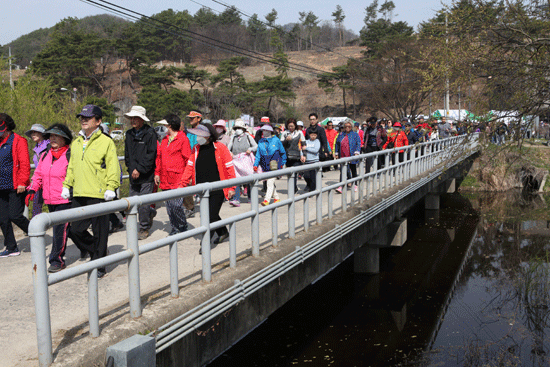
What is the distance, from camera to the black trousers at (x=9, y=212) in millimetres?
6762

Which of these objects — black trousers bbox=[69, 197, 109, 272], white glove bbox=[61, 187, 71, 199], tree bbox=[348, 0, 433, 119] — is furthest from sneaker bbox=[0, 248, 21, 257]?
tree bbox=[348, 0, 433, 119]

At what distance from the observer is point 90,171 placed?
17.7ft

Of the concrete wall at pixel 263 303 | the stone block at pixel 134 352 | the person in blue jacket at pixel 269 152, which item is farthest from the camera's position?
the person in blue jacket at pixel 269 152

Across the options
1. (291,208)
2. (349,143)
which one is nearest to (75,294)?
(291,208)

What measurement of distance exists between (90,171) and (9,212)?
2.10m

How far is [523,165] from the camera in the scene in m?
26.1

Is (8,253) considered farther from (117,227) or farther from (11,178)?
(117,227)

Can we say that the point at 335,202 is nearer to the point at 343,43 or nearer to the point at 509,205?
the point at 509,205

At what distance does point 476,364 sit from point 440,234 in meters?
10.5

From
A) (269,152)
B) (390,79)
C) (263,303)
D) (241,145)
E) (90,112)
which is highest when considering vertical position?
(390,79)

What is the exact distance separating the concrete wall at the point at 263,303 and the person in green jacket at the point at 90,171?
1.50m

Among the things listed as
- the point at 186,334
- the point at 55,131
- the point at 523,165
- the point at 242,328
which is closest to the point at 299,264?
the point at 242,328

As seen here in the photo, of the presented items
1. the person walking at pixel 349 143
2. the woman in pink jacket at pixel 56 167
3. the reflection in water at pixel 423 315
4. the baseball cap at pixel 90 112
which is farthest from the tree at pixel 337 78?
the baseball cap at pixel 90 112

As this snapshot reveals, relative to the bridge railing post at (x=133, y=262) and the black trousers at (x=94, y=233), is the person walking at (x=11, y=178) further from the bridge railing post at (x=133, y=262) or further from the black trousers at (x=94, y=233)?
the bridge railing post at (x=133, y=262)
